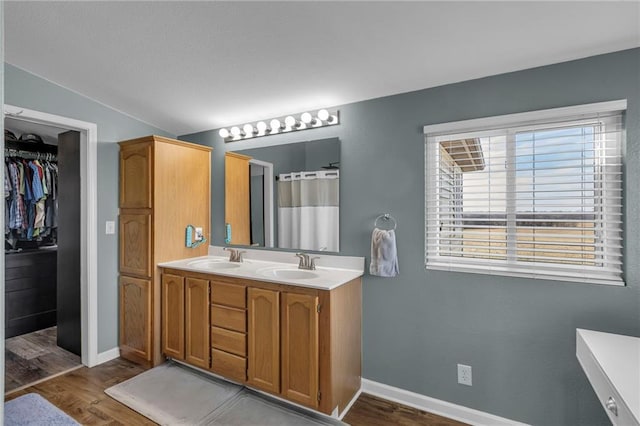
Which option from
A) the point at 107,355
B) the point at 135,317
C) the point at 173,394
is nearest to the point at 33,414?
the point at 173,394

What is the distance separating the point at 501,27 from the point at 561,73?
54cm

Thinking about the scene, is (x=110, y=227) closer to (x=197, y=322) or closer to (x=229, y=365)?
(x=197, y=322)

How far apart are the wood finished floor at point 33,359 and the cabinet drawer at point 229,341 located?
1401mm

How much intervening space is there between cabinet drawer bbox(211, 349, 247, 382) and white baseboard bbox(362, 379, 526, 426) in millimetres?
889

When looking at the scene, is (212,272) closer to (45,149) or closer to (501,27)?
(501,27)

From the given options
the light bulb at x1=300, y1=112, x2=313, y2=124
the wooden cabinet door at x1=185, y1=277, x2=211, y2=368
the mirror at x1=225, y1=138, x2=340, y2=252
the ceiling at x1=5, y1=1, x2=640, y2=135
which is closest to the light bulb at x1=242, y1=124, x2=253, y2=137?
the mirror at x1=225, y1=138, x2=340, y2=252

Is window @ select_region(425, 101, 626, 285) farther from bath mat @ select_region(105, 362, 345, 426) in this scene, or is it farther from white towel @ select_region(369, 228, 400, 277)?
bath mat @ select_region(105, 362, 345, 426)

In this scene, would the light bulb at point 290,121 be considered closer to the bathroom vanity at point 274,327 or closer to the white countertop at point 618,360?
the bathroom vanity at point 274,327

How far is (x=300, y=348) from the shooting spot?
6.84ft

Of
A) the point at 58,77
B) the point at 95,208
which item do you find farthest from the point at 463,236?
the point at 58,77

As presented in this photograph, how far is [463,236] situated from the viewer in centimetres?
217

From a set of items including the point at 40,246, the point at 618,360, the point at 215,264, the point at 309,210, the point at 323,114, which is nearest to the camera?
the point at 618,360

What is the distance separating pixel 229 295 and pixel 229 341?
337 mm

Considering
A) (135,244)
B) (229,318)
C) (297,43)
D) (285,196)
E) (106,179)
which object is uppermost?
(297,43)
